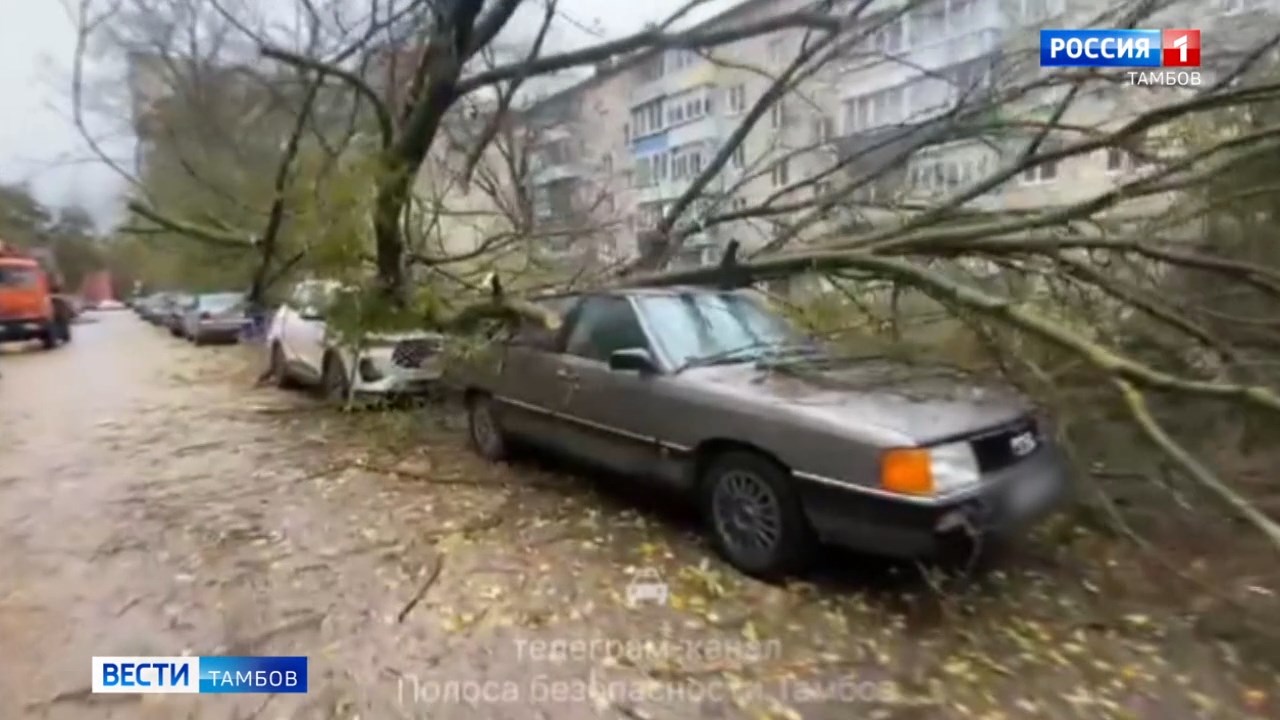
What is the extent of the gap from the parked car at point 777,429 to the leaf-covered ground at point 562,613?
15.5 inches

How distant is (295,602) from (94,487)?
11.2 feet

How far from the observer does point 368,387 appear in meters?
8.45

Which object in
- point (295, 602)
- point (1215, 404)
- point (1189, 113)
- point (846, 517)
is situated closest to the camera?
point (846, 517)

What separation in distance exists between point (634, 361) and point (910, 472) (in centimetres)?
183

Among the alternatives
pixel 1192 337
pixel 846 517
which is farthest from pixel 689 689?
pixel 1192 337

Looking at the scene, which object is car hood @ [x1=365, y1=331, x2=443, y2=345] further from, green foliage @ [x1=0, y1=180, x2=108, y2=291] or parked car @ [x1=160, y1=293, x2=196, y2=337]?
parked car @ [x1=160, y1=293, x2=196, y2=337]

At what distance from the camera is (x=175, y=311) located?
2792 cm

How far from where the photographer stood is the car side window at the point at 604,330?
5.17 metres

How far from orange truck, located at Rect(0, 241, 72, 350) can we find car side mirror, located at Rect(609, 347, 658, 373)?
20527 millimetres

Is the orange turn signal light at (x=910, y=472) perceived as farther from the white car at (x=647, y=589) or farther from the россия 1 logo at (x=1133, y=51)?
the россия 1 logo at (x=1133, y=51)

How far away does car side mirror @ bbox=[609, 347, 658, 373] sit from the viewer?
15.8 feet

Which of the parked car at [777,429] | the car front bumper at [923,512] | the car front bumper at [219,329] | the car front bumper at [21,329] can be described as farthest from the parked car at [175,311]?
the car front bumper at [923,512]

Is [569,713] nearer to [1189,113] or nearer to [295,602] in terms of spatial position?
[295,602]

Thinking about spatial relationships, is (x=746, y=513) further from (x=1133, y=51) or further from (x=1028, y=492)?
(x=1133, y=51)
